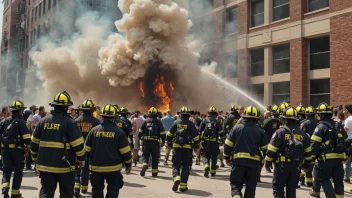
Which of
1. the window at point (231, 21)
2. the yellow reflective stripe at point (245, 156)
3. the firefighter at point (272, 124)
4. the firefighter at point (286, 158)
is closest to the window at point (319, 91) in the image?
the window at point (231, 21)

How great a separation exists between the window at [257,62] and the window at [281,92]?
1.32 m

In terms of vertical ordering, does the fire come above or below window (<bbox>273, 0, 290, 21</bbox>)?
below

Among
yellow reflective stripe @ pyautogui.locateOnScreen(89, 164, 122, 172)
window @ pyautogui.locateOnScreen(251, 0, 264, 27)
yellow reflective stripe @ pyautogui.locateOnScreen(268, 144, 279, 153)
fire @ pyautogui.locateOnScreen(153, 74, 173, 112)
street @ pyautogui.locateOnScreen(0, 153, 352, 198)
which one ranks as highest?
window @ pyautogui.locateOnScreen(251, 0, 264, 27)

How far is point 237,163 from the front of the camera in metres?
5.43

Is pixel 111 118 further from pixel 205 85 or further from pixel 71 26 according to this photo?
pixel 71 26

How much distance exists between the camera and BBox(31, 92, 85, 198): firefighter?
15.9ft

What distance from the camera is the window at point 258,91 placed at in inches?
813

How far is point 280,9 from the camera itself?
63.8ft

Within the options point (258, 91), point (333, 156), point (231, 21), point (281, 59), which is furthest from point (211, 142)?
point (231, 21)

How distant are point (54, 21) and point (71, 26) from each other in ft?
14.5

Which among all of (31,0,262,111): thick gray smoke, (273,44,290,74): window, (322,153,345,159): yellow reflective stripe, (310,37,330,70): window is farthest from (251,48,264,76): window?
(322,153,345,159): yellow reflective stripe

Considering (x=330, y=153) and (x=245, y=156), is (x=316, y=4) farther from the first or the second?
(x=245, y=156)

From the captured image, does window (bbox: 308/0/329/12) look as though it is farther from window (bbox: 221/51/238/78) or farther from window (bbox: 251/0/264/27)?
window (bbox: 221/51/238/78)

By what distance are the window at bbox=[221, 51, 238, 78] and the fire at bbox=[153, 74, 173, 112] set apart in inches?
192
